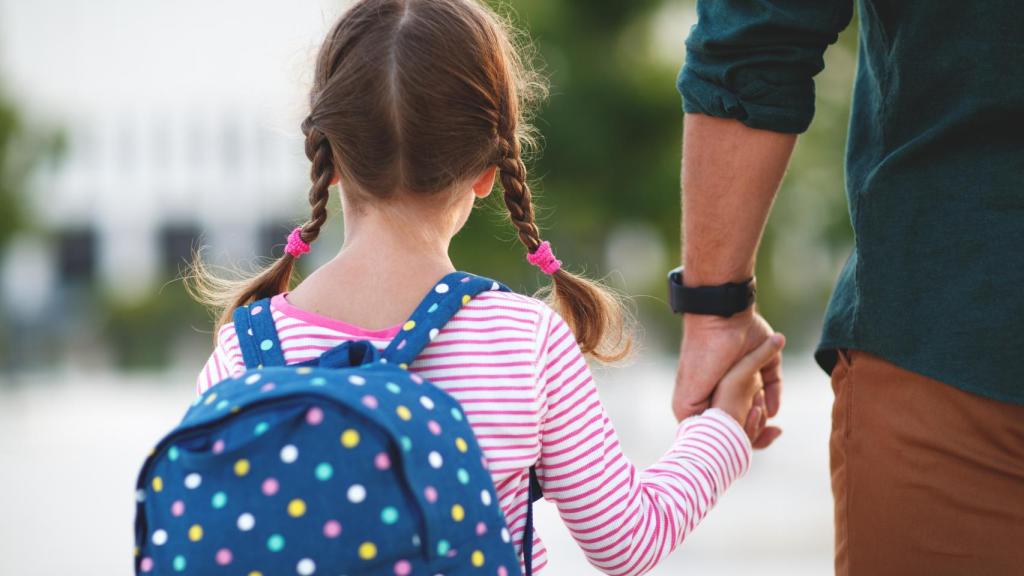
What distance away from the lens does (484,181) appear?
2.07 metres

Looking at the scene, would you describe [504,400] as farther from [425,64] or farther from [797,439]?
[797,439]

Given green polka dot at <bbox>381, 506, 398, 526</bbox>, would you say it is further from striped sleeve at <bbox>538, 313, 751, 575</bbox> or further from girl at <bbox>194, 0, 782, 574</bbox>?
striped sleeve at <bbox>538, 313, 751, 575</bbox>

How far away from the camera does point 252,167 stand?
41.7 metres

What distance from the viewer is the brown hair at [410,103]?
→ 1897 mm

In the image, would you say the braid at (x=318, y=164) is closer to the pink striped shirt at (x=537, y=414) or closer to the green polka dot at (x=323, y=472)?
the pink striped shirt at (x=537, y=414)

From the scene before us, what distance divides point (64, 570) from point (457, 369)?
18.3 ft

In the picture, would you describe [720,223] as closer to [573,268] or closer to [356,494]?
[356,494]

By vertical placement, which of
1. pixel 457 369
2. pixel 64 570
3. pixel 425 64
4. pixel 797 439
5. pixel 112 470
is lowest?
pixel 797 439

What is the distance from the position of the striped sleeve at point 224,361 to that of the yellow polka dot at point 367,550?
1.42 ft

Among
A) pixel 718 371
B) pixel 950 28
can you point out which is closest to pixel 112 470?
pixel 718 371

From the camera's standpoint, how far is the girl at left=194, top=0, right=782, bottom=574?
6.02 feet

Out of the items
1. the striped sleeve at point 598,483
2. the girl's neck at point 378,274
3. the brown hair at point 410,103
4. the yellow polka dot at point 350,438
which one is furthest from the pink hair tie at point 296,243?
the yellow polka dot at point 350,438

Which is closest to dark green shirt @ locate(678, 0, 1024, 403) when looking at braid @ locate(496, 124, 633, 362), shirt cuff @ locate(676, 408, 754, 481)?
shirt cuff @ locate(676, 408, 754, 481)

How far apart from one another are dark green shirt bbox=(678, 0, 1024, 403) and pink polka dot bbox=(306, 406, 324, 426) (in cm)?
102
